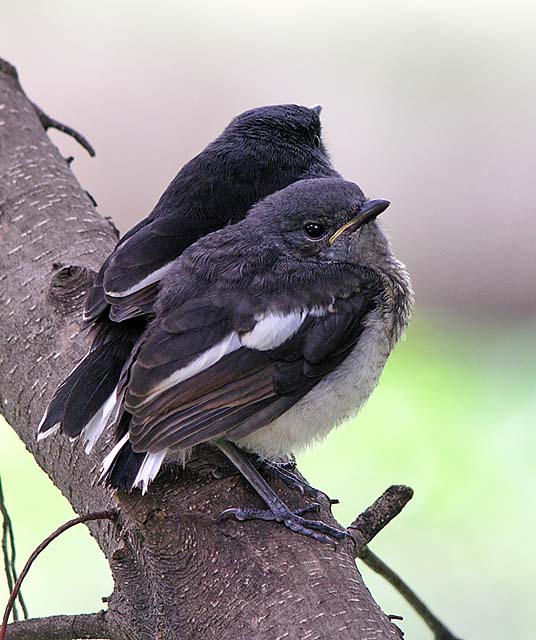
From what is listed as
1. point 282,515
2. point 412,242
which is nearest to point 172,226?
point 282,515

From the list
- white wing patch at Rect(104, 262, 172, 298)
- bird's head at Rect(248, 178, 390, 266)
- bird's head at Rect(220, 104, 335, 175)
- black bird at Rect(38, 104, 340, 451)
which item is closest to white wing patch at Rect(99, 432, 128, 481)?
black bird at Rect(38, 104, 340, 451)

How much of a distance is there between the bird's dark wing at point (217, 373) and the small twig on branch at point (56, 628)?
1.48ft

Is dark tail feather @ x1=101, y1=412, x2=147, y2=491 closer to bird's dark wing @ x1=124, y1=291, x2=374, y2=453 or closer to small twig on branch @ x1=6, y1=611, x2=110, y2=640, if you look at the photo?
bird's dark wing @ x1=124, y1=291, x2=374, y2=453

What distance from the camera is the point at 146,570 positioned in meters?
2.32

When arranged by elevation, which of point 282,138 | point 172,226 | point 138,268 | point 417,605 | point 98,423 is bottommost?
point 417,605

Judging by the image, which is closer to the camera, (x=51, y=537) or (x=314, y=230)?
(x=51, y=537)

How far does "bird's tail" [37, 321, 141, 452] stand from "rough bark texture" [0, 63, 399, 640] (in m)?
0.14

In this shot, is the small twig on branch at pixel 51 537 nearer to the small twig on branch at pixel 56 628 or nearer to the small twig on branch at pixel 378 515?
the small twig on branch at pixel 56 628

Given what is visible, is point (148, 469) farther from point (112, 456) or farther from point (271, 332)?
point (271, 332)

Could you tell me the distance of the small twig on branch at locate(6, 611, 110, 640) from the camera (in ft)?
8.38

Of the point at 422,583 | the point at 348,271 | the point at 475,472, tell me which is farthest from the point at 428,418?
the point at 348,271

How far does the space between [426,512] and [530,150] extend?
3351mm

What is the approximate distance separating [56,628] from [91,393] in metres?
0.53

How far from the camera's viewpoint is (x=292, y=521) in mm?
2383
